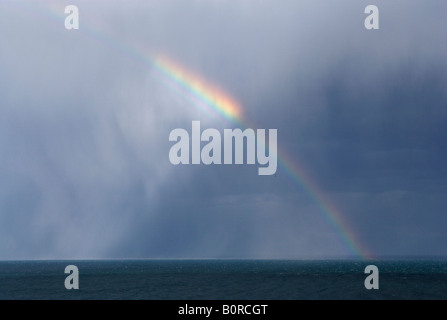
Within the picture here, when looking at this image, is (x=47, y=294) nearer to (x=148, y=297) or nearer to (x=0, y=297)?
(x=0, y=297)

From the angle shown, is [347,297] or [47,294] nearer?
[347,297]
